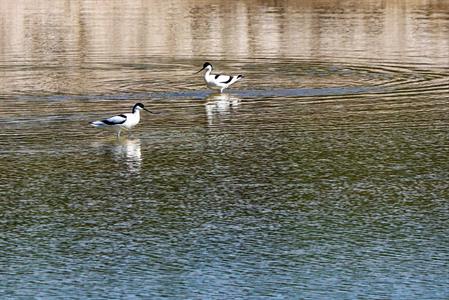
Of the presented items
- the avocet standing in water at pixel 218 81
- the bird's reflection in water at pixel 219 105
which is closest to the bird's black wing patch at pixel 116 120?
the bird's reflection in water at pixel 219 105

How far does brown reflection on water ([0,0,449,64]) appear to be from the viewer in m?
44.3

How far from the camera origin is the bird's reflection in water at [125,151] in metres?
22.3

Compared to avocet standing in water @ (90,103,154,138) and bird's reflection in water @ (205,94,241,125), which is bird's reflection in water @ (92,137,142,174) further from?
bird's reflection in water @ (205,94,241,125)

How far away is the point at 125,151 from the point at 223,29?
A: 103ft

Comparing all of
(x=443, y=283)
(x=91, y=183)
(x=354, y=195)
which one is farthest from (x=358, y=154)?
(x=443, y=283)

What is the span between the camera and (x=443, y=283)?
1453 cm

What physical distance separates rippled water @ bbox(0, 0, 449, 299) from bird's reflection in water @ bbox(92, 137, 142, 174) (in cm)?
4

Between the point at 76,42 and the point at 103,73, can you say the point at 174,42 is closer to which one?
the point at 76,42

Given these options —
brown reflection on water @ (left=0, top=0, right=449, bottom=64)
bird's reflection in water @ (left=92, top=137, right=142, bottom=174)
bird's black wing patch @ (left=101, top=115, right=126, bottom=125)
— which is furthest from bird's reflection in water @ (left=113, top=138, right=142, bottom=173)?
brown reflection on water @ (left=0, top=0, right=449, bottom=64)

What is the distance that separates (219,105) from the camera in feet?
100

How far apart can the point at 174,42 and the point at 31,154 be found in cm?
2562

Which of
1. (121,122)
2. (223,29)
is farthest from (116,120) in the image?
(223,29)

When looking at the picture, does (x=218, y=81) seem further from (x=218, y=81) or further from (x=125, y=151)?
(x=125, y=151)

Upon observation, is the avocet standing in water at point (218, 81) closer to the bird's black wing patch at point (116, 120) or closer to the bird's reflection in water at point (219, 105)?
the bird's reflection in water at point (219, 105)
